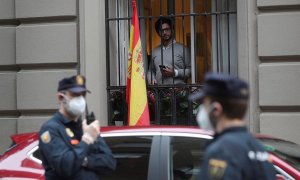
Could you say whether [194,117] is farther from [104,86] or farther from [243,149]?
[243,149]

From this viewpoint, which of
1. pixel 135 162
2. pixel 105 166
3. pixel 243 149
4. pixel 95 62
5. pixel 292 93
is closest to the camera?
pixel 243 149

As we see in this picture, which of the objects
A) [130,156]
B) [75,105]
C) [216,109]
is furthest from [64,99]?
[216,109]

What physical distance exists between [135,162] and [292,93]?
13.3 feet

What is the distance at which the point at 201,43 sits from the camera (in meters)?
9.08

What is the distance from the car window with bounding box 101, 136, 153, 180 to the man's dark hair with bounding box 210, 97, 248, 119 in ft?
6.56

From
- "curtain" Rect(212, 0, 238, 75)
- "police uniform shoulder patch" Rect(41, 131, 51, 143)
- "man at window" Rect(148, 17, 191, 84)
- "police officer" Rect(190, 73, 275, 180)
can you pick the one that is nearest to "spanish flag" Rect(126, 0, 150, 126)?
"man at window" Rect(148, 17, 191, 84)

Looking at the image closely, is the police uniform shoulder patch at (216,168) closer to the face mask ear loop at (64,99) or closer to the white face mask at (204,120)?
the white face mask at (204,120)

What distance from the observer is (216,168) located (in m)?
2.60

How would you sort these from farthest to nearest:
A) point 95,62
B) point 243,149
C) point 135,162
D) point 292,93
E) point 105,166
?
point 95,62
point 292,93
point 135,162
point 105,166
point 243,149

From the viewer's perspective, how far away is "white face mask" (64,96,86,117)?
155 inches

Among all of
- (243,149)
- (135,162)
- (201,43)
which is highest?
(201,43)

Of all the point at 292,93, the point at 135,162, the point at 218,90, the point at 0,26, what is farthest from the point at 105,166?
the point at 0,26

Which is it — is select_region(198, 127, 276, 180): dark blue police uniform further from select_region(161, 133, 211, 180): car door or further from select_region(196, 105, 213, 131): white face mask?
select_region(161, 133, 211, 180): car door

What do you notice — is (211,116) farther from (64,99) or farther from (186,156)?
(186,156)
